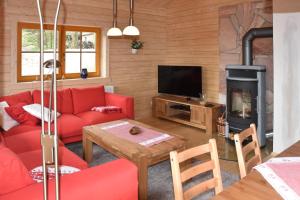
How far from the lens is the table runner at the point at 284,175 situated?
131cm

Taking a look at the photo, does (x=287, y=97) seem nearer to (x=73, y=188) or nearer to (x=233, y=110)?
(x=233, y=110)

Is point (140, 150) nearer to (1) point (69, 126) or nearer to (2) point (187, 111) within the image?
(1) point (69, 126)

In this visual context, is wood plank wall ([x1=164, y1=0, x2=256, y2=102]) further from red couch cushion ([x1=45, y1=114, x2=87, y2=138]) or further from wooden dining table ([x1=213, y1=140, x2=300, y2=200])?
wooden dining table ([x1=213, y1=140, x2=300, y2=200])

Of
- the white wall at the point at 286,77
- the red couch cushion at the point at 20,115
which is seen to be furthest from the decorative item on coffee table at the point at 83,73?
the white wall at the point at 286,77

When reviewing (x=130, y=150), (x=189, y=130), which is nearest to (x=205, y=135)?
(x=189, y=130)

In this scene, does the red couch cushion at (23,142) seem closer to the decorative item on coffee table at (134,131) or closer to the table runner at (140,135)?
the table runner at (140,135)

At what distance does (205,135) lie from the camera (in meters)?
4.85

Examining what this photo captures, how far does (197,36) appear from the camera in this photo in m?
5.51

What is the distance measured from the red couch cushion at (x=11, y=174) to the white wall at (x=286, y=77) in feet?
10.7

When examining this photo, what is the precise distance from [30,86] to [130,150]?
8.22ft

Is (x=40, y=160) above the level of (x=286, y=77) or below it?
below

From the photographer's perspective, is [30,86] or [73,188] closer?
[73,188]

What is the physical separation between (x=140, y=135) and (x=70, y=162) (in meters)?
0.95

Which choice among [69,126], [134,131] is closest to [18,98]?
[69,126]
